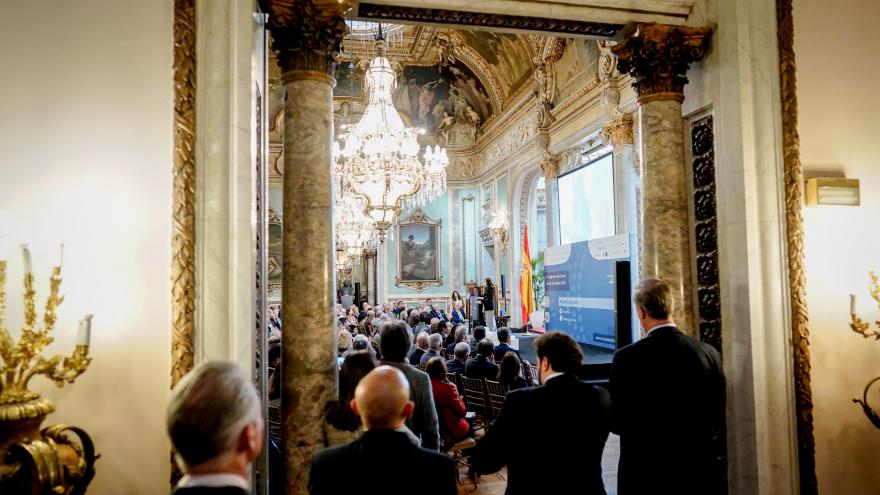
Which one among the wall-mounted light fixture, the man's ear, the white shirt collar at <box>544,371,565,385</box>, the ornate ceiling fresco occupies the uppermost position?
the ornate ceiling fresco

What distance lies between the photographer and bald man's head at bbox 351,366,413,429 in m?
1.89

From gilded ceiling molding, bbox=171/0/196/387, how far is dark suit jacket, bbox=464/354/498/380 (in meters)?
3.62

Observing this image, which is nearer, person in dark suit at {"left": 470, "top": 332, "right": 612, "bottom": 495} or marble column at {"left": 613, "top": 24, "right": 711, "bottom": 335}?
person in dark suit at {"left": 470, "top": 332, "right": 612, "bottom": 495}

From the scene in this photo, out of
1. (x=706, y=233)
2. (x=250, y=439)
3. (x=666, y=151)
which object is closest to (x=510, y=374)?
(x=706, y=233)

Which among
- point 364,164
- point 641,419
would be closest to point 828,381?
point 641,419

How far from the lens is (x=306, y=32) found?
4.16 meters

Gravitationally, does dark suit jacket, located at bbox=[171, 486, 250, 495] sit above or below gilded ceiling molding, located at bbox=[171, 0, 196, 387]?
below

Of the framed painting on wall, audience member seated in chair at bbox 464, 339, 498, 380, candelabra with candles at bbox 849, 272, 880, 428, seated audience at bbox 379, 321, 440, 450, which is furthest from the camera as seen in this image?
the framed painting on wall

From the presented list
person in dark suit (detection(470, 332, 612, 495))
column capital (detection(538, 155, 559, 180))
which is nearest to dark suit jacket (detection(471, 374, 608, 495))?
person in dark suit (detection(470, 332, 612, 495))

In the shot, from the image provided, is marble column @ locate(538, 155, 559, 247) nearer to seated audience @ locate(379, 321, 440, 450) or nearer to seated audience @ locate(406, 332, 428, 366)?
seated audience @ locate(406, 332, 428, 366)

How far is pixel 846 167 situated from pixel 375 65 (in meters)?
7.34

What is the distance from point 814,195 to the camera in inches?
171

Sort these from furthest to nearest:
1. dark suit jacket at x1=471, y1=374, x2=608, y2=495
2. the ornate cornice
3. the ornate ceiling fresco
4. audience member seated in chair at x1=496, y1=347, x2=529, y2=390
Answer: the ornate ceiling fresco
audience member seated in chair at x1=496, y1=347, x2=529, y2=390
the ornate cornice
dark suit jacket at x1=471, y1=374, x2=608, y2=495

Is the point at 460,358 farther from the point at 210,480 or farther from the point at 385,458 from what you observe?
the point at 210,480
